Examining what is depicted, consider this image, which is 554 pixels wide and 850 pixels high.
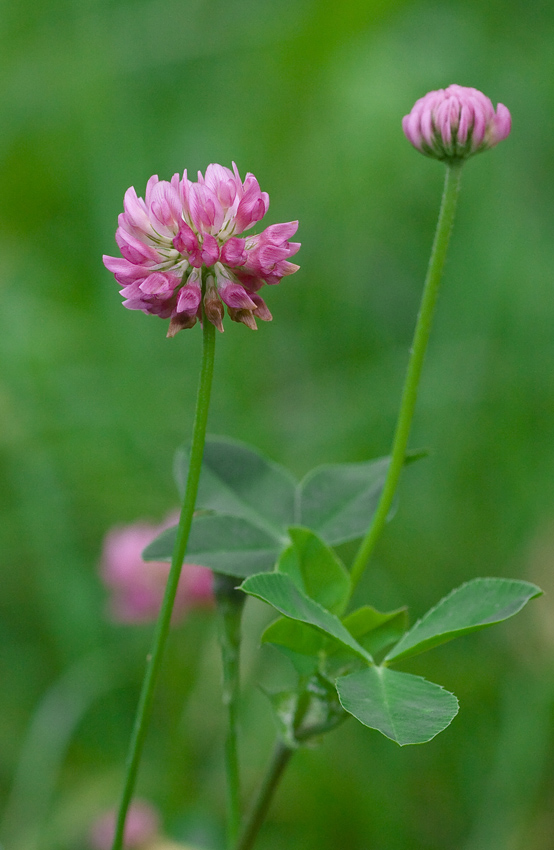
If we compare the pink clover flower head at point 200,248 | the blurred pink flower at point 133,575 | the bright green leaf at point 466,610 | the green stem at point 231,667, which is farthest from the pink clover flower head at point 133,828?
the pink clover flower head at point 200,248

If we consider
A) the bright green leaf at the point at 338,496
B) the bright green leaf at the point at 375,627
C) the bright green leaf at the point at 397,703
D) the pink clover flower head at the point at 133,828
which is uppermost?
the bright green leaf at the point at 338,496

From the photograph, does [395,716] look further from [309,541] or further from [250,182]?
[250,182]

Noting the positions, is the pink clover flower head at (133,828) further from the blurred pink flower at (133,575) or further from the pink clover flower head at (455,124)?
the pink clover flower head at (455,124)

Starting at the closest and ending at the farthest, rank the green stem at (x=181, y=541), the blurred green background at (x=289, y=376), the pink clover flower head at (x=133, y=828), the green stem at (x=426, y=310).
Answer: the green stem at (x=181, y=541) → the green stem at (x=426, y=310) → the pink clover flower head at (x=133, y=828) → the blurred green background at (x=289, y=376)

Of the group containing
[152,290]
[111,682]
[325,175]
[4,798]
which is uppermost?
[325,175]

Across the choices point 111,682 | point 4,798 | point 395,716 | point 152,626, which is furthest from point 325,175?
point 395,716

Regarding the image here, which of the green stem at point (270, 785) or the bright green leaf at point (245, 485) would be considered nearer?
the green stem at point (270, 785)
